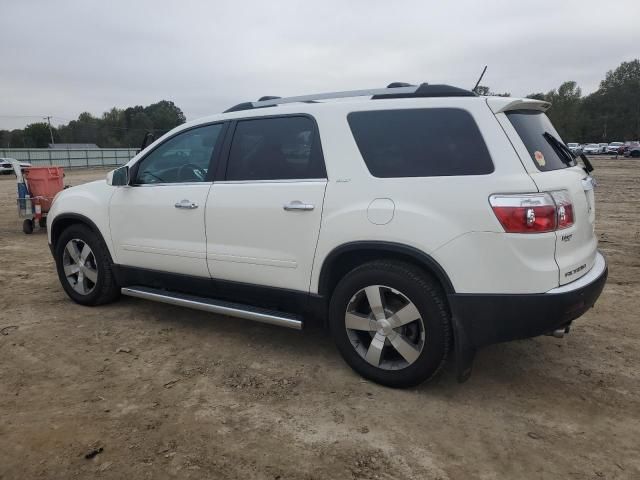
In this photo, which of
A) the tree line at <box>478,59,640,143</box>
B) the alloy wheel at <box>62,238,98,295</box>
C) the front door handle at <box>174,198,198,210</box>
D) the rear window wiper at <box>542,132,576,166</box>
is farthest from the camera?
the tree line at <box>478,59,640,143</box>

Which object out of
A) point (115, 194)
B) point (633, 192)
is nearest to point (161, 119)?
point (633, 192)

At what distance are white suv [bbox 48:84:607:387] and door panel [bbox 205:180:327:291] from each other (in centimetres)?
1

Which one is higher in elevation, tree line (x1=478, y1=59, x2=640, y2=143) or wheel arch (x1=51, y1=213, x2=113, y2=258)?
tree line (x1=478, y1=59, x2=640, y2=143)

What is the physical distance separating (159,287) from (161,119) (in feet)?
277

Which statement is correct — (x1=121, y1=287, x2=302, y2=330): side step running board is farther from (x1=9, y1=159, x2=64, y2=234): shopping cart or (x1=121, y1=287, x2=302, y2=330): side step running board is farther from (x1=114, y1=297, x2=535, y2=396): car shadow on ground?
(x1=9, y1=159, x2=64, y2=234): shopping cart

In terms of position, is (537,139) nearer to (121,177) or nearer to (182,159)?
(182,159)

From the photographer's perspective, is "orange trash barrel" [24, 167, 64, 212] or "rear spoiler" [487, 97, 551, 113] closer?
"rear spoiler" [487, 97, 551, 113]

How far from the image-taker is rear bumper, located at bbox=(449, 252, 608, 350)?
2854mm

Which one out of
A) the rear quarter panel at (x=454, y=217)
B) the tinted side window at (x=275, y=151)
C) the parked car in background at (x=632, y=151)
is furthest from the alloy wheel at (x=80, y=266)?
the parked car in background at (x=632, y=151)

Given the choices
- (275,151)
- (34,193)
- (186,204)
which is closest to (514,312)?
(275,151)

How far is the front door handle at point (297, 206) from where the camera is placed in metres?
3.47

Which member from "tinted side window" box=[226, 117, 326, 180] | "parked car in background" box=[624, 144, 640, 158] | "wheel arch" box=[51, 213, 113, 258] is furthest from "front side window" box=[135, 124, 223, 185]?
"parked car in background" box=[624, 144, 640, 158]

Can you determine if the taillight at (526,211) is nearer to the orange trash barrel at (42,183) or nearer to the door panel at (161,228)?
the door panel at (161,228)

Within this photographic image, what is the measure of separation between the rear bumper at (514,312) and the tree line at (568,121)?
269 feet
